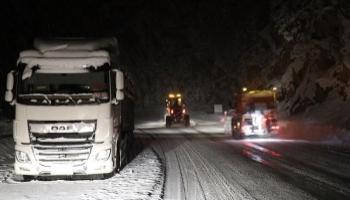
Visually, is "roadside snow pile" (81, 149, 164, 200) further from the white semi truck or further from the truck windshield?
the truck windshield

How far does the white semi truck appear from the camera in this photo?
1266 cm

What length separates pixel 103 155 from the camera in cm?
1298

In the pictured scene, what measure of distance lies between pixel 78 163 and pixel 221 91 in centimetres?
5799

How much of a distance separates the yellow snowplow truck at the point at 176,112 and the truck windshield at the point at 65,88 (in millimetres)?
31197

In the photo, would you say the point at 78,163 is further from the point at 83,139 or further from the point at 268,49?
the point at 268,49

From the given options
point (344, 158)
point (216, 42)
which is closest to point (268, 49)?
point (216, 42)

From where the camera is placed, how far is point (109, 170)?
1308 cm

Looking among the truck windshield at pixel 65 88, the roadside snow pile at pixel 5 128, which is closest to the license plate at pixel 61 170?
the truck windshield at pixel 65 88

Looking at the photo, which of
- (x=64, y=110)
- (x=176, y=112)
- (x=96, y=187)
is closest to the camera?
(x=96, y=187)

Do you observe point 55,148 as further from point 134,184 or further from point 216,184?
point 216,184

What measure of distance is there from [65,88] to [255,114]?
49.8 feet

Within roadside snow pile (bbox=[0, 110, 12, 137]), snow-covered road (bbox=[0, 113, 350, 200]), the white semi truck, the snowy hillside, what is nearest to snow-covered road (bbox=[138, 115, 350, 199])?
snow-covered road (bbox=[0, 113, 350, 200])

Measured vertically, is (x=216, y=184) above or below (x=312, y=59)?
below

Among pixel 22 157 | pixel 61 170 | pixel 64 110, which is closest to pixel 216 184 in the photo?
pixel 61 170
